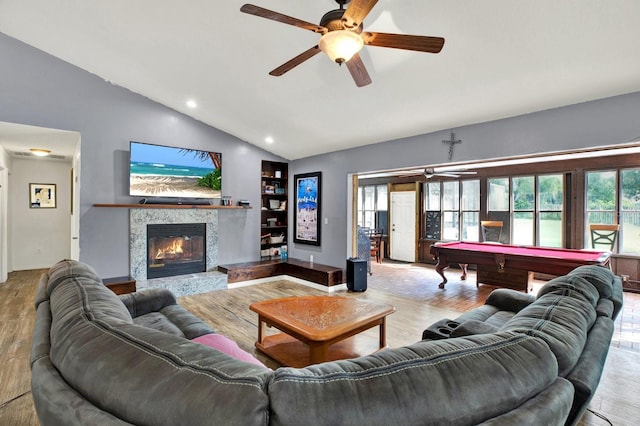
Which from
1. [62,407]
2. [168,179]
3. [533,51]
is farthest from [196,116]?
[62,407]

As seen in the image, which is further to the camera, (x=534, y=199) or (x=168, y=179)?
(x=534, y=199)

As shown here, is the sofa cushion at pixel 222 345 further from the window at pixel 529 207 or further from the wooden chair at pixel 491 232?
the window at pixel 529 207

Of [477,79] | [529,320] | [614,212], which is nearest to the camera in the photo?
[529,320]

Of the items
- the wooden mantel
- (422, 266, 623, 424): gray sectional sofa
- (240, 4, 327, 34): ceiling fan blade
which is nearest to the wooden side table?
the wooden mantel

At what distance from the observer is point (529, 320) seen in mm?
1241

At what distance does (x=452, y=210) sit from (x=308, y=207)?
3769mm

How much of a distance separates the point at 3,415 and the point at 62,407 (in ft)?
6.50

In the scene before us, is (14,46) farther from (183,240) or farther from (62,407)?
(62,407)

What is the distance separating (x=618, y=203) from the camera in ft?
17.9

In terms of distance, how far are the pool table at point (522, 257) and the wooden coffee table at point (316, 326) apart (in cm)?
247

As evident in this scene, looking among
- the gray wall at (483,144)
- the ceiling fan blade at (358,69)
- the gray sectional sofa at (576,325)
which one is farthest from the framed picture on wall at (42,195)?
the gray sectional sofa at (576,325)

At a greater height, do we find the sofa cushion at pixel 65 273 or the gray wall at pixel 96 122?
the gray wall at pixel 96 122

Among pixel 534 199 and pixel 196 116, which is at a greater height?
pixel 196 116

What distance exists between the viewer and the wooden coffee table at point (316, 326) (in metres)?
2.38
